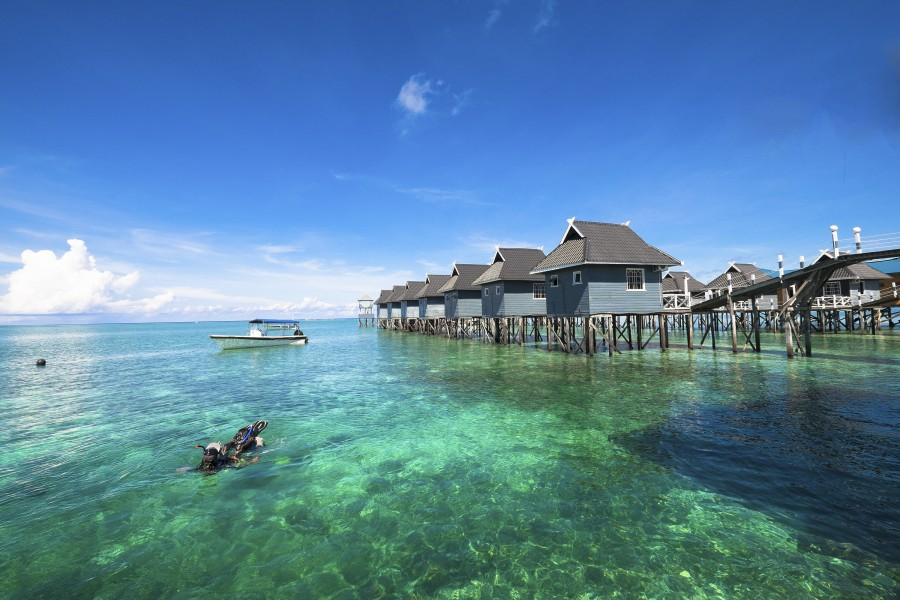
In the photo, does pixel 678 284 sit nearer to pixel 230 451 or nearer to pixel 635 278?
pixel 635 278

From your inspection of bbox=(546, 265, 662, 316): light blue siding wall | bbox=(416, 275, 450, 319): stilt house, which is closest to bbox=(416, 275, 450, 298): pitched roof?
bbox=(416, 275, 450, 319): stilt house

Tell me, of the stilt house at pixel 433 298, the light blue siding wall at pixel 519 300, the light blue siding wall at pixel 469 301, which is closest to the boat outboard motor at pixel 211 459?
the light blue siding wall at pixel 519 300

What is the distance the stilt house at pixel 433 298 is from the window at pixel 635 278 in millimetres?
27606

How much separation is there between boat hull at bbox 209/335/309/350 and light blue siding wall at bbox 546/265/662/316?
95.6 feet

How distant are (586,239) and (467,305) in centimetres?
1835

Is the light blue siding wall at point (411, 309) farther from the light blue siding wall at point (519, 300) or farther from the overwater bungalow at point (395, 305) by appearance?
the light blue siding wall at point (519, 300)

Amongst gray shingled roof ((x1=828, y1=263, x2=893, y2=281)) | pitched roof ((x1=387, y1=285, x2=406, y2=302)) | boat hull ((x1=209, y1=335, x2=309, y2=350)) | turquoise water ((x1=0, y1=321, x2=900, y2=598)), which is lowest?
turquoise water ((x1=0, y1=321, x2=900, y2=598))

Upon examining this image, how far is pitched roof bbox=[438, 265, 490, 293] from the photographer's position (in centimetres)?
4069

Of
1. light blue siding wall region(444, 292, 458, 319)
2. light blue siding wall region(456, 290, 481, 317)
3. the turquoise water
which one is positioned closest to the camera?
→ the turquoise water

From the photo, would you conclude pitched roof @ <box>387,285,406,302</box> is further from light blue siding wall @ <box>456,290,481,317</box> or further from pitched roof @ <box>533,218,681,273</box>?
pitched roof @ <box>533,218,681,273</box>

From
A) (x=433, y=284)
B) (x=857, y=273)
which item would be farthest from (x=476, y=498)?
(x=857, y=273)

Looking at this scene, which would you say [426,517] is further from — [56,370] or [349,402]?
[56,370]

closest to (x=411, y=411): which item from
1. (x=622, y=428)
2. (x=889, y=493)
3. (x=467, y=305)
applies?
(x=622, y=428)

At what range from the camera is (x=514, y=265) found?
3375 centimetres
